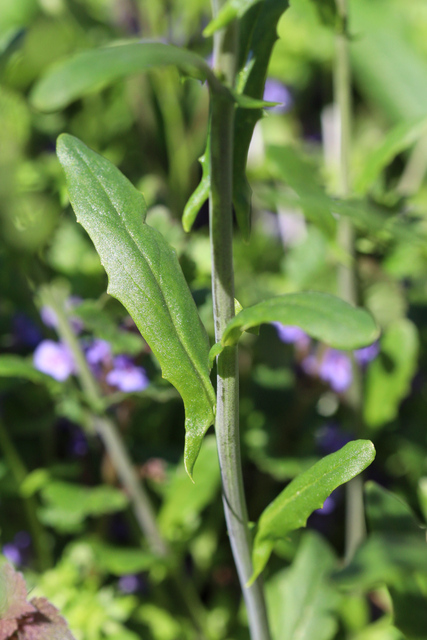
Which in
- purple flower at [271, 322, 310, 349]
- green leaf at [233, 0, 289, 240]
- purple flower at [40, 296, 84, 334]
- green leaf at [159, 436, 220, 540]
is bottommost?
green leaf at [159, 436, 220, 540]

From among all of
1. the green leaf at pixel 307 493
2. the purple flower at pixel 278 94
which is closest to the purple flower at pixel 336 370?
the green leaf at pixel 307 493

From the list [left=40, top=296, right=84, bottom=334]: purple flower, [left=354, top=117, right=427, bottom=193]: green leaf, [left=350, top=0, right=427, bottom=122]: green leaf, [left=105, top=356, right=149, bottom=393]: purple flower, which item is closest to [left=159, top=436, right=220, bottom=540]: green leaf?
[left=105, top=356, right=149, bottom=393]: purple flower

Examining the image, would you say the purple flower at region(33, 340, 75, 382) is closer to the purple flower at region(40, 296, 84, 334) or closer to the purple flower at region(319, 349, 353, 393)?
the purple flower at region(40, 296, 84, 334)

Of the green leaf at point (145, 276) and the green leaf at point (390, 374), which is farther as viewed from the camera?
the green leaf at point (390, 374)

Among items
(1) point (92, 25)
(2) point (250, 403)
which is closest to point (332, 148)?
(1) point (92, 25)

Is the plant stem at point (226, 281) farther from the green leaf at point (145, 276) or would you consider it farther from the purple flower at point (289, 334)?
the purple flower at point (289, 334)

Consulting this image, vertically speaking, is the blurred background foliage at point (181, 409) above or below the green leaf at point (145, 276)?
below

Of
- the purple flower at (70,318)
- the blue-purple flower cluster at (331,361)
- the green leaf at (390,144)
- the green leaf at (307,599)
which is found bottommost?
the green leaf at (307,599)
